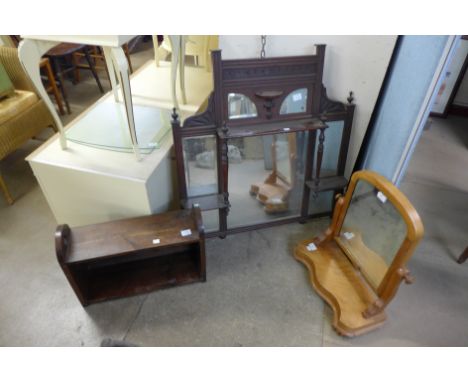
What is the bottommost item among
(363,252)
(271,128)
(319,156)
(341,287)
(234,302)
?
(234,302)

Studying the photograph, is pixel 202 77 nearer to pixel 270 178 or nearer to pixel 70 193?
pixel 270 178

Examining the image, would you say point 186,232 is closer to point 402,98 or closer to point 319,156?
point 319,156

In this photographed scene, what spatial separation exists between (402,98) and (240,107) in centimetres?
73

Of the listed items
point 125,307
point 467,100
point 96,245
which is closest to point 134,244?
point 96,245

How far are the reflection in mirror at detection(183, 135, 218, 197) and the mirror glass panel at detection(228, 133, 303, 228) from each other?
0.09 m

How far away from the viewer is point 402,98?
58.7 inches

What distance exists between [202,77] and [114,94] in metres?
0.68

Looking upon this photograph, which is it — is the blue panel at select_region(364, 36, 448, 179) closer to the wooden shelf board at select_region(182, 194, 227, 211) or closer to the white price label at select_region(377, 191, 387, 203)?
the white price label at select_region(377, 191, 387, 203)

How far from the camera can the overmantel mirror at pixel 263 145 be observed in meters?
1.48

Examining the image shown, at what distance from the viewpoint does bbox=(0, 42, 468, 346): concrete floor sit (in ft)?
4.87

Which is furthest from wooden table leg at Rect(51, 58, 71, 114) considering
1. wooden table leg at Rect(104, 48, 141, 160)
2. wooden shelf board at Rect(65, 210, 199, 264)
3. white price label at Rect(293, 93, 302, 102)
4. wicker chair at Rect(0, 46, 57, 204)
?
white price label at Rect(293, 93, 302, 102)

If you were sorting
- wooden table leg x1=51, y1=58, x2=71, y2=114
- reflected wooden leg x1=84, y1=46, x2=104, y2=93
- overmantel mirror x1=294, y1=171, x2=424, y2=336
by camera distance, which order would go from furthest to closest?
reflected wooden leg x1=84, y1=46, x2=104, y2=93 → wooden table leg x1=51, y1=58, x2=71, y2=114 → overmantel mirror x1=294, y1=171, x2=424, y2=336

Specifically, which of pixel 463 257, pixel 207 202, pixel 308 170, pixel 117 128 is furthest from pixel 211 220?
pixel 463 257

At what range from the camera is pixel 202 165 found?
5.58 ft
